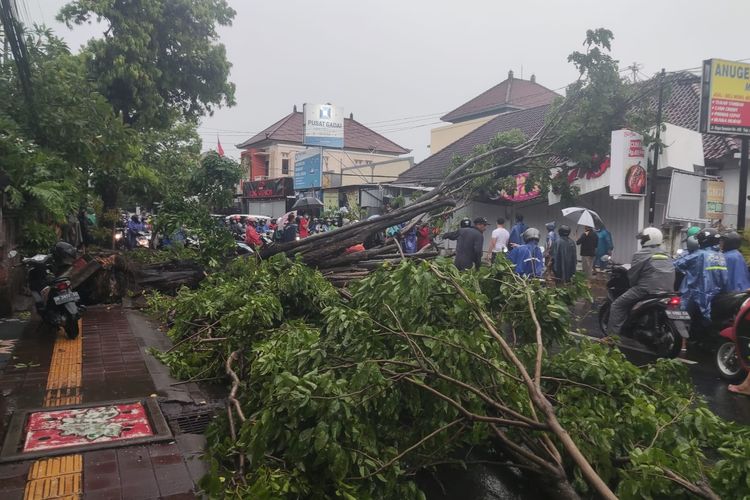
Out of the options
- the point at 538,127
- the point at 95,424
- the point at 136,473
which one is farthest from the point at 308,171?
the point at 136,473

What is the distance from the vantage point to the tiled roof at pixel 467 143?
76.1 ft

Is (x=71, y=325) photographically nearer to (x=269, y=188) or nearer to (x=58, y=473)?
(x=58, y=473)

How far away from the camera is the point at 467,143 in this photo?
83.8ft

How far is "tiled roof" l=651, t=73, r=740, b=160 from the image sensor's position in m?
14.5

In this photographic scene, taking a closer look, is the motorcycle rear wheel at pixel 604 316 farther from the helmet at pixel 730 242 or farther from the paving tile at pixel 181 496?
the paving tile at pixel 181 496

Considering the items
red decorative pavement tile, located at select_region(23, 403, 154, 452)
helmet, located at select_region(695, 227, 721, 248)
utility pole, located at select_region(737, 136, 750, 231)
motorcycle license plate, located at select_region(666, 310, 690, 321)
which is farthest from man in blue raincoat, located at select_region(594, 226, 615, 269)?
red decorative pavement tile, located at select_region(23, 403, 154, 452)

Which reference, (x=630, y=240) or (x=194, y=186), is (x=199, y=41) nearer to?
(x=194, y=186)

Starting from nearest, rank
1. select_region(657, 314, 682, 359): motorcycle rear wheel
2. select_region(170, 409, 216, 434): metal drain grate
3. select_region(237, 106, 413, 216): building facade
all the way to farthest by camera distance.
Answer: select_region(170, 409, 216, 434): metal drain grate, select_region(657, 314, 682, 359): motorcycle rear wheel, select_region(237, 106, 413, 216): building facade

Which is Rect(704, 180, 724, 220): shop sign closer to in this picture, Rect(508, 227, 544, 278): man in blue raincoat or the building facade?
Rect(508, 227, 544, 278): man in blue raincoat

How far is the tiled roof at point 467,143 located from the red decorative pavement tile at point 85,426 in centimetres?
1878

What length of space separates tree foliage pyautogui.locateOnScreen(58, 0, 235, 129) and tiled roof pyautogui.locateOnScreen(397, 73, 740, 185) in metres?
7.34

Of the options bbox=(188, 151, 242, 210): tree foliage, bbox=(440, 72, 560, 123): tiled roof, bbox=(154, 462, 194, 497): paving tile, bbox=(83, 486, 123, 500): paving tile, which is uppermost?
bbox=(440, 72, 560, 123): tiled roof

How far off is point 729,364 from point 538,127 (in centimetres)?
1386

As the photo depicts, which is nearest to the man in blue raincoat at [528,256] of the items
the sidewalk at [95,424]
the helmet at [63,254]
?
the sidewalk at [95,424]
